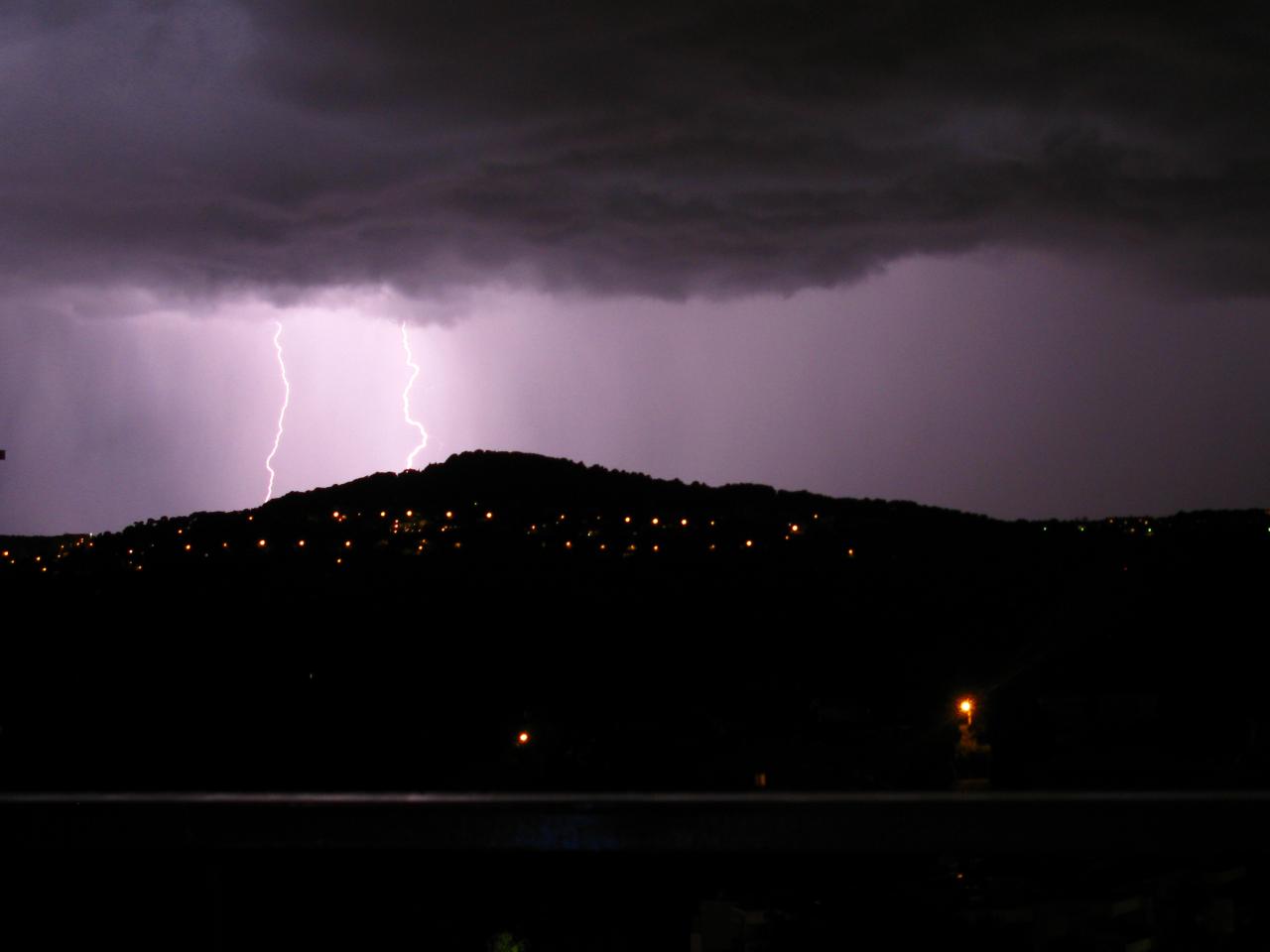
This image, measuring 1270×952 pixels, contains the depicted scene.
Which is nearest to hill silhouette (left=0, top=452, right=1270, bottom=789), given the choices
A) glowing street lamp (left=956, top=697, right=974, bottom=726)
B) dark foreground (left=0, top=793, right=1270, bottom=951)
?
glowing street lamp (left=956, top=697, right=974, bottom=726)

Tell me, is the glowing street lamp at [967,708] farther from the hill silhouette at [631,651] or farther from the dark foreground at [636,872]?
the dark foreground at [636,872]

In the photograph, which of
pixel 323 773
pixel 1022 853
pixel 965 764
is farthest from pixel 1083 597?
pixel 1022 853

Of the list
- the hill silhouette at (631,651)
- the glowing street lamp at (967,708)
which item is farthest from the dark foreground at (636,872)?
the glowing street lamp at (967,708)

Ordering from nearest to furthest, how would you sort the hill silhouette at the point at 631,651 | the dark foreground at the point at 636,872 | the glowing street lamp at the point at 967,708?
the dark foreground at the point at 636,872 < the hill silhouette at the point at 631,651 < the glowing street lamp at the point at 967,708

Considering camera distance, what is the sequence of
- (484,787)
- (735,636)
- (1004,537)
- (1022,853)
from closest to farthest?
(1022,853)
(484,787)
(735,636)
(1004,537)

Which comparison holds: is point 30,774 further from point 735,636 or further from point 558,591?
point 735,636

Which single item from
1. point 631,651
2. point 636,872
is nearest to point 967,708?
point 631,651

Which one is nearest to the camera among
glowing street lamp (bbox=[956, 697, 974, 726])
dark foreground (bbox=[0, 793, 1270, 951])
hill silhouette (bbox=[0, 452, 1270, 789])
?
dark foreground (bbox=[0, 793, 1270, 951])

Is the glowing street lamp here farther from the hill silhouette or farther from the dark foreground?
the dark foreground
